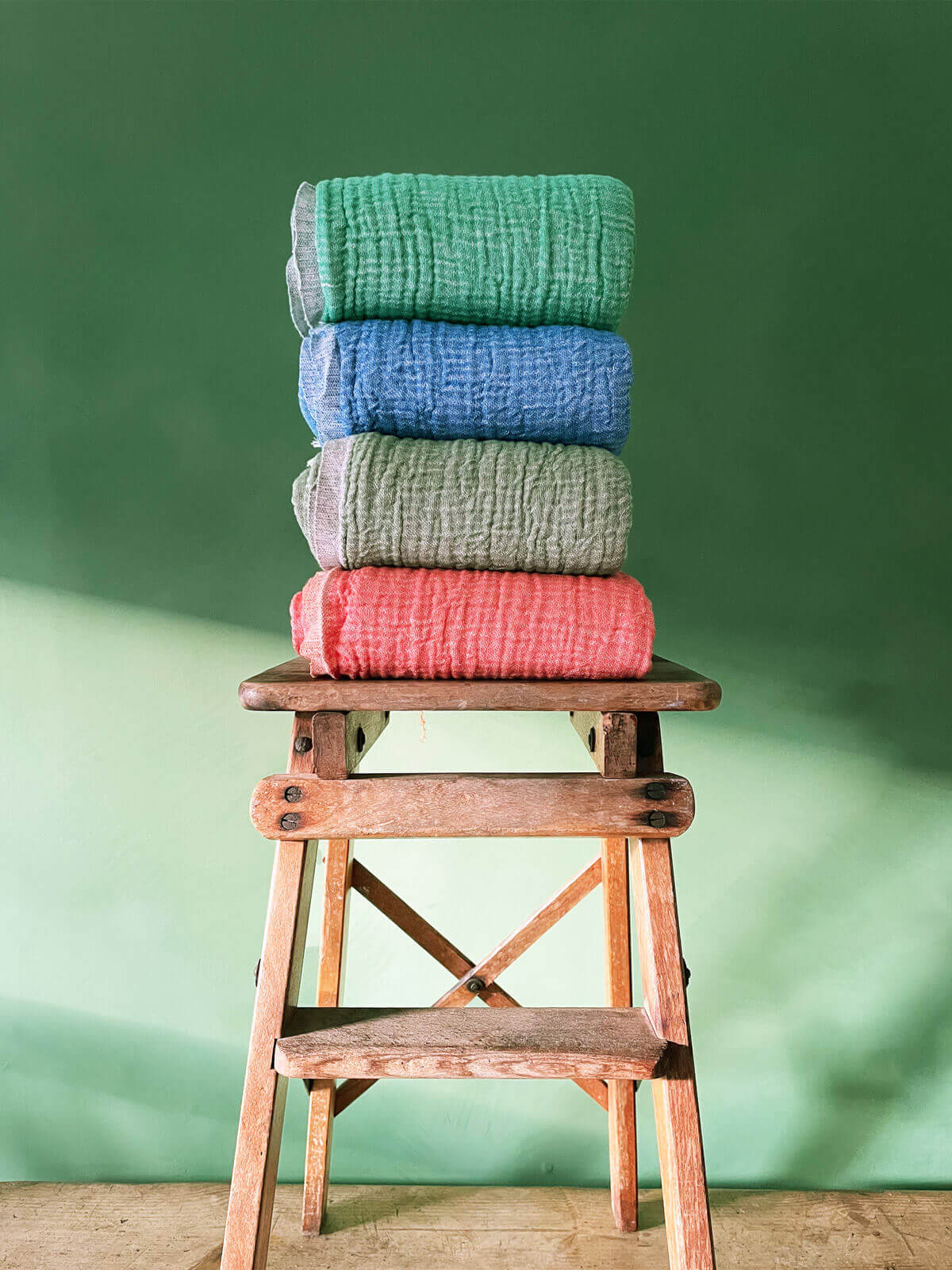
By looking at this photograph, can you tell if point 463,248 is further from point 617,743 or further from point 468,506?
point 617,743

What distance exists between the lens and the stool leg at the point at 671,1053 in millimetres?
778

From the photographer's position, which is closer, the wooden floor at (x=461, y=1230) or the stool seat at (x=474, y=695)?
the stool seat at (x=474, y=695)

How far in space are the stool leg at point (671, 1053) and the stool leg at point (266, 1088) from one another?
1.06ft

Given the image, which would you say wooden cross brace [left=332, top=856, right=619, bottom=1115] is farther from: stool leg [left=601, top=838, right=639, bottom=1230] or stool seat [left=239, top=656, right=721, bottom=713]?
stool seat [left=239, top=656, right=721, bottom=713]

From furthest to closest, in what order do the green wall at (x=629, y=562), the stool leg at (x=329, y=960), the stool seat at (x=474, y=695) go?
the green wall at (x=629, y=562) → the stool leg at (x=329, y=960) → the stool seat at (x=474, y=695)

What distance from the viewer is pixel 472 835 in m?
0.80

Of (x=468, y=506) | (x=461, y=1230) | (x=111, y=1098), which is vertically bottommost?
(x=461, y=1230)

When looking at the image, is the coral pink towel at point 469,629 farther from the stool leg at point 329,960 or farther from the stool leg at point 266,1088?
the stool leg at point 329,960

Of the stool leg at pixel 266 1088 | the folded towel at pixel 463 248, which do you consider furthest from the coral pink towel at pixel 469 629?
the folded towel at pixel 463 248

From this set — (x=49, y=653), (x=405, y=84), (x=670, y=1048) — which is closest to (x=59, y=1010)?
(x=49, y=653)

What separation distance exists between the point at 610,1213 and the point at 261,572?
1.14m

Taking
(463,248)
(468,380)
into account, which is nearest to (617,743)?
(468,380)

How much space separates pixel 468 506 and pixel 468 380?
0.12 m

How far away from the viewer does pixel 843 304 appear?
1406mm
